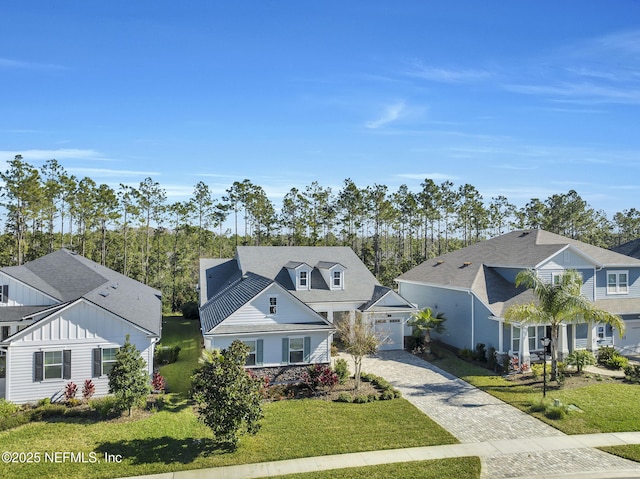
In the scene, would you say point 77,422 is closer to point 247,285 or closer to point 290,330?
point 290,330

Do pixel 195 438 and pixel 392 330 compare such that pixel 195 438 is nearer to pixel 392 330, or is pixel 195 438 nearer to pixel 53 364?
pixel 53 364

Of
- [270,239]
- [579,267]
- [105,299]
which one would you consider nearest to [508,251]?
[579,267]

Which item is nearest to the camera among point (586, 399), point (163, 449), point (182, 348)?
point (163, 449)

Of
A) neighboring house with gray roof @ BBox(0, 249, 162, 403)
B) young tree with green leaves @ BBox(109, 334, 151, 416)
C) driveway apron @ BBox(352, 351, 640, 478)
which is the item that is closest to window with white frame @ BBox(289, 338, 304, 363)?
driveway apron @ BBox(352, 351, 640, 478)

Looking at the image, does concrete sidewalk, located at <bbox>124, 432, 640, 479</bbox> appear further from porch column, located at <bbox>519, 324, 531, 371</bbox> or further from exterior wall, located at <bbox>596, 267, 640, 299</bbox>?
exterior wall, located at <bbox>596, 267, 640, 299</bbox>

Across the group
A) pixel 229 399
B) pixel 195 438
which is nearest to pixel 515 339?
pixel 229 399

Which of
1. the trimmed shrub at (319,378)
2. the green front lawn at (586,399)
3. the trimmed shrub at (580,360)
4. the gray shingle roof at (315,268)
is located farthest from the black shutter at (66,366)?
the trimmed shrub at (580,360)
